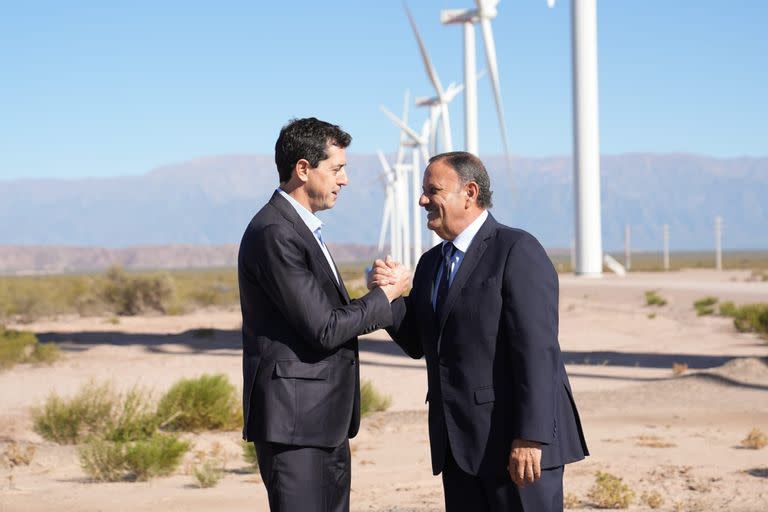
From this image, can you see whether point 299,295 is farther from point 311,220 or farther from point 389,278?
point 389,278

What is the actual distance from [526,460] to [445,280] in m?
0.97

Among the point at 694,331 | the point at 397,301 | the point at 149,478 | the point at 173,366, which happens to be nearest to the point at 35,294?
the point at 173,366

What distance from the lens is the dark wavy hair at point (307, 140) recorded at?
552 centimetres

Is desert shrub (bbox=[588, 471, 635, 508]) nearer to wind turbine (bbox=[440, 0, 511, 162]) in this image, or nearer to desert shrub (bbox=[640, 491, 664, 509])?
desert shrub (bbox=[640, 491, 664, 509])

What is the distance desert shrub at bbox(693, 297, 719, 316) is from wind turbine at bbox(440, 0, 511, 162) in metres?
7.70

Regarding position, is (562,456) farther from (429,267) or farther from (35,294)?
(35,294)

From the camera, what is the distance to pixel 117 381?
2175 centimetres

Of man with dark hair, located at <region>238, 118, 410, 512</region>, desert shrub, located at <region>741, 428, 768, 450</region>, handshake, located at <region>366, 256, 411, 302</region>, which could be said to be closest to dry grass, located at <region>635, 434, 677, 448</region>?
desert shrub, located at <region>741, 428, 768, 450</region>

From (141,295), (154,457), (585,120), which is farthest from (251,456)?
(141,295)

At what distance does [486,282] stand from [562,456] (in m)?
→ 0.89

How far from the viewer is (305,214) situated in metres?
5.59

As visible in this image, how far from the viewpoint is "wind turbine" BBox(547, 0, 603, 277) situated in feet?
122

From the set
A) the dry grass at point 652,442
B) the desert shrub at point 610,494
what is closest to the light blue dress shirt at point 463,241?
the desert shrub at point 610,494

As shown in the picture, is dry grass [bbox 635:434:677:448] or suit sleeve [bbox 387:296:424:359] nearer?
suit sleeve [bbox 387:296:424:359]
